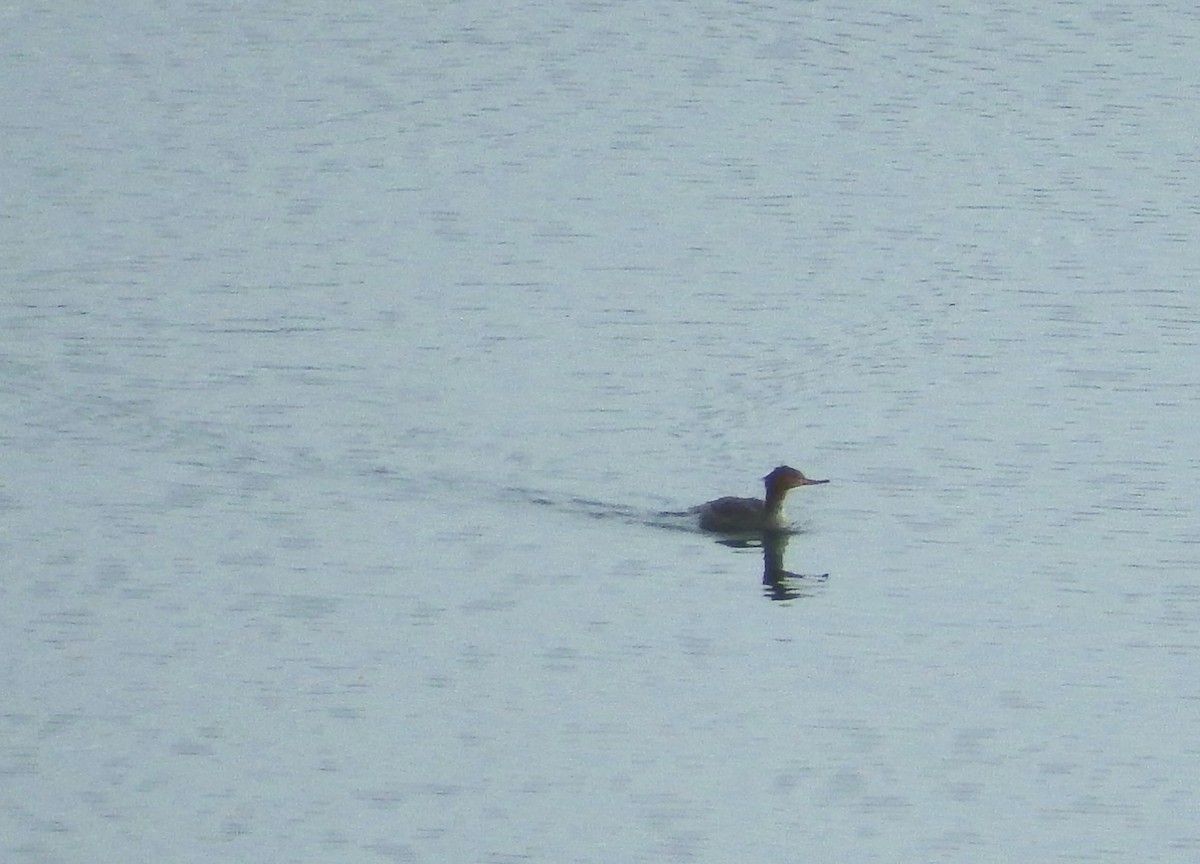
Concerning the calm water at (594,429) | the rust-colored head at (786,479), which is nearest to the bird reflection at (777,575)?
the calm water at (594,429)

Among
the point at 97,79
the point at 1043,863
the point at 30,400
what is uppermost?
the point at 97,79

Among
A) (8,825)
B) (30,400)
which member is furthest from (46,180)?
(8,825)

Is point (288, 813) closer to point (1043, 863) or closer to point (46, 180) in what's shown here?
point (1043, 863)

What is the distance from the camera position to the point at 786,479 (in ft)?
59.9

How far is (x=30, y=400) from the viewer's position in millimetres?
20062

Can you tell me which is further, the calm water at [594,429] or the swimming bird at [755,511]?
the swimming bird at [755,511]

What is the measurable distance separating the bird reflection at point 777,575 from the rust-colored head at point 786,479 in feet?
1.17

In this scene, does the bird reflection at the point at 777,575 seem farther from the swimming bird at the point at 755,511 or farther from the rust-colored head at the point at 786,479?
the rust-colored head at the point at 786,479

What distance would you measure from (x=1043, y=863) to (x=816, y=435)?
6932 millimetres

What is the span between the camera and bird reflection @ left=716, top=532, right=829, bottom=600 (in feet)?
56.1

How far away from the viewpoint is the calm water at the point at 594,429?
1412 centimetres

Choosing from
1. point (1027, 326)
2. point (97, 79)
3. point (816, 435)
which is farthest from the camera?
point (97, 79)

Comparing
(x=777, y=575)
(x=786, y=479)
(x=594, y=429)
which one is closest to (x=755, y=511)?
(x=786, y=479)

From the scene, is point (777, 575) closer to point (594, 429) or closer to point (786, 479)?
point (786, 479)
